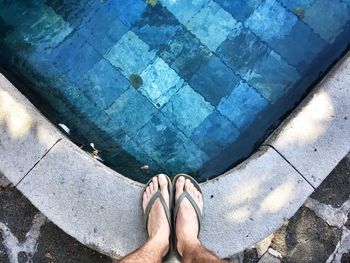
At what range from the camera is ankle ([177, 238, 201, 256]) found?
312 centimetres

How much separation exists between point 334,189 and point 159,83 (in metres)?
1.47

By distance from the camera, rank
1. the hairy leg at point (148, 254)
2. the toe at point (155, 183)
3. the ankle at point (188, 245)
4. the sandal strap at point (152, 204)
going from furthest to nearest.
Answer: the toe at point (155, 183)
the sandal strap at point (152, 204)
the ankle at point (188, 245)
the hairy leg at point (148, 254)

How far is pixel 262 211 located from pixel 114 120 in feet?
4.07

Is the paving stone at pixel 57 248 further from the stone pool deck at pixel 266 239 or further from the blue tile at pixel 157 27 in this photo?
the blue tile at pixel 157 27

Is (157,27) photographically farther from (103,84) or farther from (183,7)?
(103,84)

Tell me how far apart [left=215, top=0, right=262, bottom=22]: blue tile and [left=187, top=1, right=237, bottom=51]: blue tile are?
33mm

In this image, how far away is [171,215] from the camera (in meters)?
3.48

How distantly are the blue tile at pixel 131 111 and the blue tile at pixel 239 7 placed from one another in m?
0.92

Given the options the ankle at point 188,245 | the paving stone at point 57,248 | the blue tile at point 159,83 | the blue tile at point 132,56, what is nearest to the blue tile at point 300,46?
the blue tile at point 159,83

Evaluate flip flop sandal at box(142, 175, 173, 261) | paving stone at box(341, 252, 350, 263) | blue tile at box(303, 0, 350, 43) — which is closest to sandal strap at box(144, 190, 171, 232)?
flip flop sandal at box(142, 175, 173, 261)

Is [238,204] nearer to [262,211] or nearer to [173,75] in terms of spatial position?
[262,211]

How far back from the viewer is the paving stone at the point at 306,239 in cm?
343

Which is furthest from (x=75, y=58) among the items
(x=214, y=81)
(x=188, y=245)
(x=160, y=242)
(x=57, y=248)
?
(x=188, y=245)

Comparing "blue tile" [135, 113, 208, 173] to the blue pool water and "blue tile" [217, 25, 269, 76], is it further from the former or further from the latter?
"blue tile" [217, 25, 269, 76]
